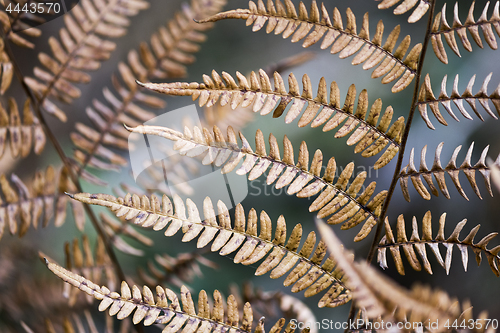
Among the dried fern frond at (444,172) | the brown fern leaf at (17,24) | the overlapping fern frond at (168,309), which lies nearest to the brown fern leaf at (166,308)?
the overlapping fern frond at (168,309)

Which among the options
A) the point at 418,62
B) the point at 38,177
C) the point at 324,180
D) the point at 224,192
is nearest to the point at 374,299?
the point at 324,180

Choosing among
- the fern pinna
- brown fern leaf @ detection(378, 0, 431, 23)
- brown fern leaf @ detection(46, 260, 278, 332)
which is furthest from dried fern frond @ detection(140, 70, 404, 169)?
brown fern leaf @ detection(46, 260, 278, 332)

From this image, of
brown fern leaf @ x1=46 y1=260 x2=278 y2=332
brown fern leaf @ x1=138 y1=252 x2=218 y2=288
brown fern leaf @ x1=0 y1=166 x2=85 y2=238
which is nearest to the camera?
brown fern leaf @ x1=46 y1=260 x2=278 y2=332

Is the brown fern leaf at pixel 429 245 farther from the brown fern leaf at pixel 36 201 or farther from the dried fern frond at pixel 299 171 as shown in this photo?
the brown fern leaf at pixel 36 201

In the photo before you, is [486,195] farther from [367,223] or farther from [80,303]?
[80,303]

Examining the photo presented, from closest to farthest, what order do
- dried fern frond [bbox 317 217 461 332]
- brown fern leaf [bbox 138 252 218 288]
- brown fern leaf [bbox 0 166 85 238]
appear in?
dried fern frond [bbox 317 217 461 332] < brown fern leaf [bbox 0 166 85 238] < brown fern leaf [bbox 138 252 218 288]

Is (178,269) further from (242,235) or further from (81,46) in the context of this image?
(81,46)

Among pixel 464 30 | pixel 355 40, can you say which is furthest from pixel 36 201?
pixel 464 30

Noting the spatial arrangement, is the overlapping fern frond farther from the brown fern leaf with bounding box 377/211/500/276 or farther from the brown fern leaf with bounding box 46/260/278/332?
the brown fern leaf with bounding box 377/211/500/276
